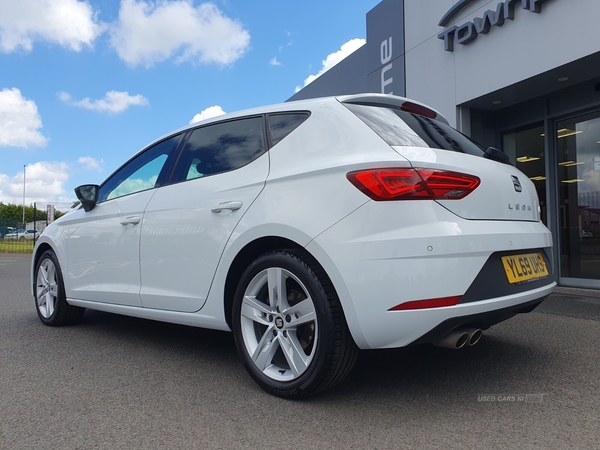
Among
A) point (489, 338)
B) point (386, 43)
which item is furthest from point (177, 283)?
point (386, 43)

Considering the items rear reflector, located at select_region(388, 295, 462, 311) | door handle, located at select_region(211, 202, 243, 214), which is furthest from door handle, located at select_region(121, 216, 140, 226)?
rear reflector, located at select_region(388, 295, 462, 311)

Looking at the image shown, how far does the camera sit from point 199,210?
3062 millimetres

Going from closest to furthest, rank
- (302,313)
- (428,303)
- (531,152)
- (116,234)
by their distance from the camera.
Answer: (428,303), (302,313), (116,234), (531,152)

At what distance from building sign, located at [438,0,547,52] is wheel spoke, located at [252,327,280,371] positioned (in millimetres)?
6286

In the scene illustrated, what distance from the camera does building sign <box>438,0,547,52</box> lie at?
6883 mm

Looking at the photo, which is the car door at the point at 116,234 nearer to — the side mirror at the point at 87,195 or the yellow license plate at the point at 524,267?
the side mirror at the point at 87,195

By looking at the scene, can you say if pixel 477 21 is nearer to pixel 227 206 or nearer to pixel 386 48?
pixel 386 48

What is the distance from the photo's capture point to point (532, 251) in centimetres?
270

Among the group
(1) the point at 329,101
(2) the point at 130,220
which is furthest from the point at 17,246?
(1) the point at 329,101

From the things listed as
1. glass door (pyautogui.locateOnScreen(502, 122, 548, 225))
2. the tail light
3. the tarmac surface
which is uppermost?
glass door (pyautogui.locateOnScreen(502, 122, 548, 225))

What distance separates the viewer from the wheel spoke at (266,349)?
2.65 meters

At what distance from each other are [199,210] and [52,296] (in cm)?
244

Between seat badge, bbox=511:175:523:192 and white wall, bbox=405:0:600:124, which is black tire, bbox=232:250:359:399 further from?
white wall, bbox=405:0:600:124

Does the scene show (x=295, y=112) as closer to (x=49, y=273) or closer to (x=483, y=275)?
(x=483, y=275)
